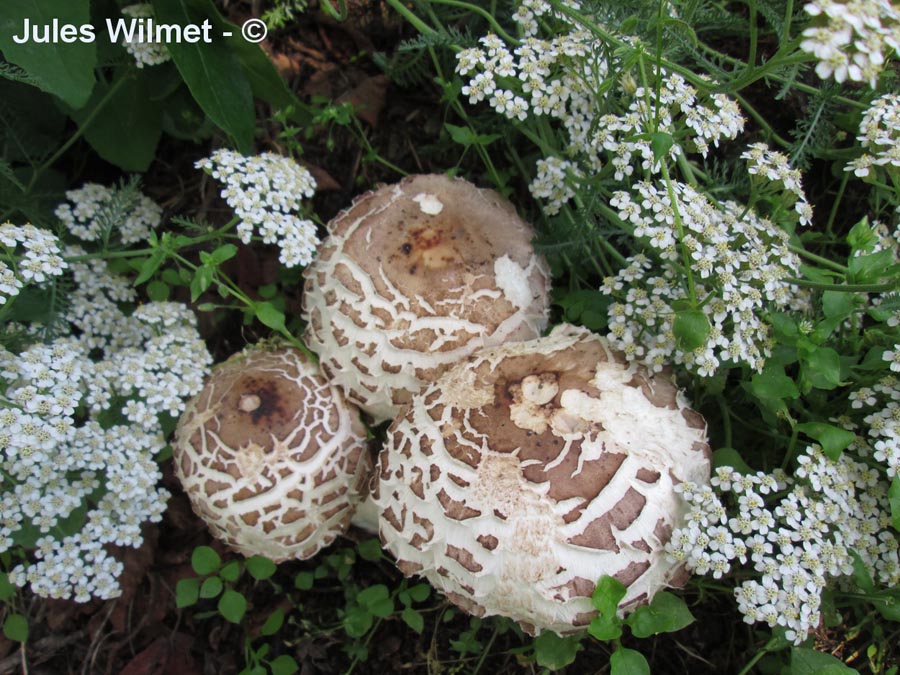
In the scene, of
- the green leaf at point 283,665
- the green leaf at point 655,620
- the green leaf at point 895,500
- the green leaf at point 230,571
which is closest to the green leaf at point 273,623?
the green leaf at point 283,665

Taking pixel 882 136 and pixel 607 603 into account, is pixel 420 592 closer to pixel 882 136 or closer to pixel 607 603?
pixel 607 603

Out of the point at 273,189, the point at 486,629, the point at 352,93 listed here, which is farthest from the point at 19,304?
the point at 486,629

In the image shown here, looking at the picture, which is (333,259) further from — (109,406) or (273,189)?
(109,406)

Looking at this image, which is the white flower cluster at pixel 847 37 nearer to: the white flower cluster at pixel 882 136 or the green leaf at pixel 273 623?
the white flower cluster at pixel 882 136

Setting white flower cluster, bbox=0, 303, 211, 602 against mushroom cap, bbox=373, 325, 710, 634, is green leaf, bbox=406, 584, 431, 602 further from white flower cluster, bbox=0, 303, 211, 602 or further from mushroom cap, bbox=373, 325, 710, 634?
white flower cluster, bbox=0, 303, 211, 602

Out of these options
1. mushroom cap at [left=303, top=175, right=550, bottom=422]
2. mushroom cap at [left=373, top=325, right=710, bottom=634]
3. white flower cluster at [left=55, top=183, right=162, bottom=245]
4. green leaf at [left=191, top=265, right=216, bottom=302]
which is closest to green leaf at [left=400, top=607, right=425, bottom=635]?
mushroom cap at [left=373, top=325, right=710, bottom=634]
